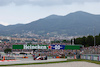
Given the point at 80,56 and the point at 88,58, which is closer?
the point at 88,58

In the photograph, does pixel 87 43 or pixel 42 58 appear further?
pixel 87 43

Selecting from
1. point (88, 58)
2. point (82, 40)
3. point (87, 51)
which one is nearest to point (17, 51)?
point (82, 40)

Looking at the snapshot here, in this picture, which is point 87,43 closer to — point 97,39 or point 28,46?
point 97,39

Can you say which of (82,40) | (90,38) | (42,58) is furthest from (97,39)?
(42,58)

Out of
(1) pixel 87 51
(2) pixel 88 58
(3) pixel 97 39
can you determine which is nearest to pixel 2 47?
(3) pixel 97 39

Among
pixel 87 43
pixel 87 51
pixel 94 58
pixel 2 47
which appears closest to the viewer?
pixel 94 58

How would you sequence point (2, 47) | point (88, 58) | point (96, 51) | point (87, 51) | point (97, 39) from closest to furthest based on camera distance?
point (88, 58) < point (96, 51) < point (87, 51) < point (97, 39) < point (2, 47)

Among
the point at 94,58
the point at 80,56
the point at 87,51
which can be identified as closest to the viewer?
the point at 94,58

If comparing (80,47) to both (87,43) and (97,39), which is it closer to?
(97,39)

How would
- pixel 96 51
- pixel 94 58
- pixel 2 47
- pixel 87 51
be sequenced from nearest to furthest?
pixel 94 58
pixel 96 51
pixel 87 51
pixel 2 47
